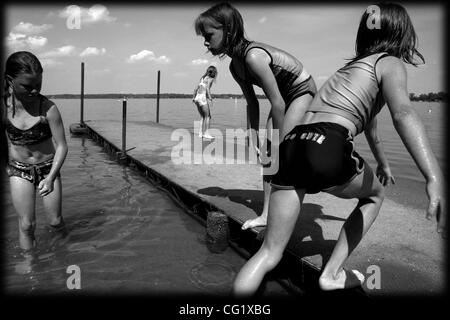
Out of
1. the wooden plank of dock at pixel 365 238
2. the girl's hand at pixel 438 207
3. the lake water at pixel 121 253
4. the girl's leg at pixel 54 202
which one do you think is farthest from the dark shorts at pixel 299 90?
the girl's leg at pixel 54 202

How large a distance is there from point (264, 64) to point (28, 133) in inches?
102

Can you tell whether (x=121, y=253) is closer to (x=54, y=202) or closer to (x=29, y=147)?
(x=54, y=202)

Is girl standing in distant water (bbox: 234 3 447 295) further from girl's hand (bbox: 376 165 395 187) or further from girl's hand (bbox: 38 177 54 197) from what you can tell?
girl's hand (bbox: 38 177 54 197)

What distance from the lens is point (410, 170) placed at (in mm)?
9695

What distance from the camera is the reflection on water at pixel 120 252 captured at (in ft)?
12.1

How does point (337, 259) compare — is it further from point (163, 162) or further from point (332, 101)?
point (163, 162)

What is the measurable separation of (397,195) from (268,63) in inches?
151

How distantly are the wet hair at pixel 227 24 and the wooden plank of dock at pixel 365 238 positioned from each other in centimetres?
202

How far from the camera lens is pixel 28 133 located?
146 inches

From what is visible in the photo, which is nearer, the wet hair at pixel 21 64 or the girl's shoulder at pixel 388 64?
the girl's shoulder at pixel 388 64

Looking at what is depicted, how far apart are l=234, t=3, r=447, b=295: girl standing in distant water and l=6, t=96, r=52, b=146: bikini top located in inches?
109

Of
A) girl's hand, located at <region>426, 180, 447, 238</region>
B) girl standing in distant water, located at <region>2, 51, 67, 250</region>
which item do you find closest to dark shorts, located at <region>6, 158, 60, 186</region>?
girl standing in distant water, located at <region>2, 51, 67, 250</region>

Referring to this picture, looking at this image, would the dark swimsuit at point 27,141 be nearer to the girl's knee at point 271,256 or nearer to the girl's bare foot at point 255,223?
the girl's bare foot at point 255,223

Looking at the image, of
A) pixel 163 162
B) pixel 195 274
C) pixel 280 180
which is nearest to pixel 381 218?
pixel 195 274
